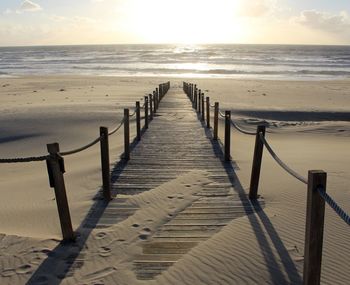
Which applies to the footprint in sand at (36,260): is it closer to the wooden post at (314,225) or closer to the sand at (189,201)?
the sand at (189,201)

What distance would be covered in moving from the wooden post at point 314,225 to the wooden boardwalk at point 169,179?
1.55 m

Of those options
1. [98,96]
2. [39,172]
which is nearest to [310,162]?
[39,172]

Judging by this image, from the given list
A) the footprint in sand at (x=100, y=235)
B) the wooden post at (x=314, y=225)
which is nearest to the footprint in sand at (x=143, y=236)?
the footprint in sand at (x=100, y=235)

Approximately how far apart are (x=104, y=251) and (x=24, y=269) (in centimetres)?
89

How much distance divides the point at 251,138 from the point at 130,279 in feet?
33.4

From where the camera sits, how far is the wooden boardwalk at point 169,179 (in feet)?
16.6

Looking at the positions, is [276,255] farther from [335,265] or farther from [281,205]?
[281,205]

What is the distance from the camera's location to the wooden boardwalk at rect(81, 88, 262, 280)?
5074 millimetres

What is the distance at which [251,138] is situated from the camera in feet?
46.0

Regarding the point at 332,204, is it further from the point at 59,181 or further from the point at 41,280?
the point at 59,181

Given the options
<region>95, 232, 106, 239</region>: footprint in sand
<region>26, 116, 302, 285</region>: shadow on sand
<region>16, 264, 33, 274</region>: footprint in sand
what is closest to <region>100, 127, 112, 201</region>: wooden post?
<region>26, 116, 302, 285</region>: shadow on sand

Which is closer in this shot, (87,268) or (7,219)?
(87,268)

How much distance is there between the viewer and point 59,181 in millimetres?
5062

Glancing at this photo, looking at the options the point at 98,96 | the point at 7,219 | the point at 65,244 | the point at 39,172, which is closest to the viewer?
the point at 65,244
